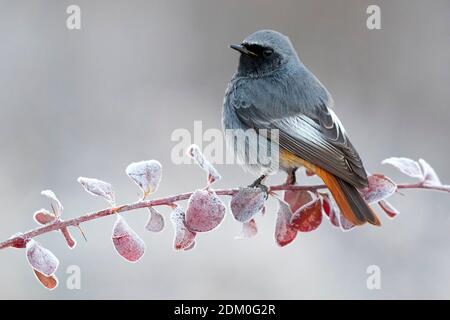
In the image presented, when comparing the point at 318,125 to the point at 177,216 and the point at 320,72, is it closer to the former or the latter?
the point at 177,216

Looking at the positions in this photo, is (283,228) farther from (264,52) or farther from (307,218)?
(264,52)

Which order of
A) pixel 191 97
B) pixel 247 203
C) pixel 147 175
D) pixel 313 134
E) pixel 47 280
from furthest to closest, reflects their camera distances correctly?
pixel 191 97 < pixel 313 134 < pixel 247 203 < pixel 147 175 < pixel 47 280

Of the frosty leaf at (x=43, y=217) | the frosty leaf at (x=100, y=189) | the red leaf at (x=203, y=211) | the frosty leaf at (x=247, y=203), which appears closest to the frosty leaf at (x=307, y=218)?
the frosty leaf at (x=247, y=203)

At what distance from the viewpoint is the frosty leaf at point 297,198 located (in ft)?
7.16

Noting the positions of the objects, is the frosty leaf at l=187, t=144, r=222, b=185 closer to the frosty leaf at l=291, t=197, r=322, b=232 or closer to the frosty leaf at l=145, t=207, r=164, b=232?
the frosty leaf at l=145, t=207, r=164, b=232

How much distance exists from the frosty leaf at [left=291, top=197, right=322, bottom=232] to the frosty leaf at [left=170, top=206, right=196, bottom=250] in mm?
324

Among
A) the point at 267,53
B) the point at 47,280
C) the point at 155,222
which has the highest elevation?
the point at 267,53

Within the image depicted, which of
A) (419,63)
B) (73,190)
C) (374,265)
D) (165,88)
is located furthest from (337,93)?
(73,190)

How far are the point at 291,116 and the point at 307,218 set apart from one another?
0.98 m

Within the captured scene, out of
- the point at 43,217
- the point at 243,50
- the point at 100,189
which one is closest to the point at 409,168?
the point at 100,189

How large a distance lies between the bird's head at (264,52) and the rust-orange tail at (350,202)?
0.77 meters

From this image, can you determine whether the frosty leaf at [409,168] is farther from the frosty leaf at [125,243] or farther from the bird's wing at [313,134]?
the frosty leaf at [125,243]

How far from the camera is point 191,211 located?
6.15 ft

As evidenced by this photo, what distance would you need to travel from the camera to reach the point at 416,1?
23.9 ft
